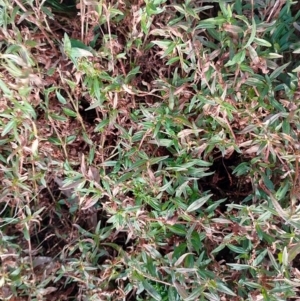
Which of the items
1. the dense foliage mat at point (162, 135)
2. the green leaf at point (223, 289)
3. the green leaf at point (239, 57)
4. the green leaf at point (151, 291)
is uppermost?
the green leaf at point (239, 57)

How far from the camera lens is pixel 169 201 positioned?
122 cm

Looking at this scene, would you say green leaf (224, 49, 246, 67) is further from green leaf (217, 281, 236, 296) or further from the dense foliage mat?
green leaf (217, 281, 236, 296)

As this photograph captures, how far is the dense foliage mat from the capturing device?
1112 mm

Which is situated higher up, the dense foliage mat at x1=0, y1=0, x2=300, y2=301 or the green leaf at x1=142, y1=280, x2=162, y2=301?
the dense foliage mat at x1=0, y1=0, x2=300, y2=301

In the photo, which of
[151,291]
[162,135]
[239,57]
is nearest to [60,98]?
[162,135]

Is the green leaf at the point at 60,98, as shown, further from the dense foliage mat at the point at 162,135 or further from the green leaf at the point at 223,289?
the green leaf at the point at 223,289

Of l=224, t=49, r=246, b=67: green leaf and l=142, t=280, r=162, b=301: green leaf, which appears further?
l=142, t=280, r=162, b=301: green leaf

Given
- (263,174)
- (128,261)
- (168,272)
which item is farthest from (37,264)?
(263,174)

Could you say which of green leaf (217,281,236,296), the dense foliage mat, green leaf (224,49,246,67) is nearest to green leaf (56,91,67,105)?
the dense foliage mat

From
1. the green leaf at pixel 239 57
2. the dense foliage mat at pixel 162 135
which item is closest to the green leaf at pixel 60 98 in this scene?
the dense foliage mat at pixel 162 135

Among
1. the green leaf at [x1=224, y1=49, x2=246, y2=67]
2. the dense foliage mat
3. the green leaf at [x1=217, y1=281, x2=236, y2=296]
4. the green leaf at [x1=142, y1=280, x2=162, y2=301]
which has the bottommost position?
the green leaf at [x1=142, y1=280, x2=162, y2=301]

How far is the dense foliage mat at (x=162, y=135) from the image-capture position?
1.11m

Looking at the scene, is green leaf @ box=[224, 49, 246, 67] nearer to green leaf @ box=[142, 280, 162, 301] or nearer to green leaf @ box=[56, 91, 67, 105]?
green leaf @ box=[56, 91, 67, 105]

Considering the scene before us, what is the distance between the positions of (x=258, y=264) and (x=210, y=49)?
1.92ft
